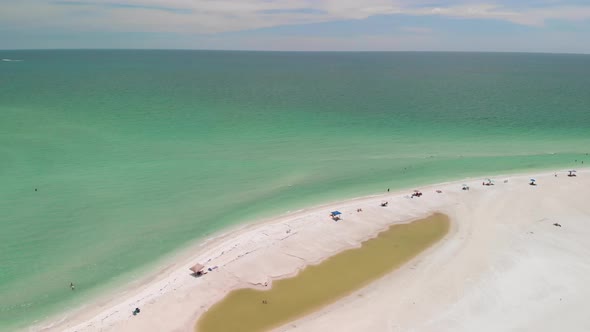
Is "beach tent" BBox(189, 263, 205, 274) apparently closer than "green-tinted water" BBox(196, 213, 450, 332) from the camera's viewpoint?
No

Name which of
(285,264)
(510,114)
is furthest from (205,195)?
(510,114)

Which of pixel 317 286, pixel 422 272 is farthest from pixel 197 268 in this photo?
pixel 422 272

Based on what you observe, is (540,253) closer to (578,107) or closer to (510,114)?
(510,114)

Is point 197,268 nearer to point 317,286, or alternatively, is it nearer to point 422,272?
point 317,286

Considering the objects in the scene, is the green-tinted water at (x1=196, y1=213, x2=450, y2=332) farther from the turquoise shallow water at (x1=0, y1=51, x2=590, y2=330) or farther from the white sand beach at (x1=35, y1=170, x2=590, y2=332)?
the turquoise shallow water at (x1=0, y1=51, x2=590, y2=330)

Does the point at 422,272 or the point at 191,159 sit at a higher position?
the point at 191,159

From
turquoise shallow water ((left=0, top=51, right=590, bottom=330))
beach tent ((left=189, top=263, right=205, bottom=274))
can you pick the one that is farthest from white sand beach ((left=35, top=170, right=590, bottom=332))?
turquoise shallow water ((left=0, top=51, right=590, bottom=330))
